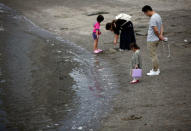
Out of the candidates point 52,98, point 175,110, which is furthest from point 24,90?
point 175,110

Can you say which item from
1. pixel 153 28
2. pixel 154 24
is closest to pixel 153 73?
pixel 153 28

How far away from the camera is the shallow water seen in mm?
8164

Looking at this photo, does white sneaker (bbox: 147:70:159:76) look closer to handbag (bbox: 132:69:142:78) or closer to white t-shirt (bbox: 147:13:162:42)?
handbag (bbox: 132:69:142:78)

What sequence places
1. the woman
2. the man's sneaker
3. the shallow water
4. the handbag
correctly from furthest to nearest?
1. the woman
2. the man's sneaker
3. the handbag
4. the shallow water

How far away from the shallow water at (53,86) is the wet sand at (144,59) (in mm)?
420

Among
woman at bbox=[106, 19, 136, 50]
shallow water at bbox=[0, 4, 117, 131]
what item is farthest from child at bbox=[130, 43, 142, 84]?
woman at bbox=[106, 19, 136, 50]

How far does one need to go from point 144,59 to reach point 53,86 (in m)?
3.68

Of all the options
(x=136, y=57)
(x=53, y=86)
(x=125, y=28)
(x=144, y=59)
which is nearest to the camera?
(x=136, y=57)

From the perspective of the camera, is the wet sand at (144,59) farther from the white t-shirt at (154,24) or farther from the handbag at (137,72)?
the white t-shirt at (154,24)

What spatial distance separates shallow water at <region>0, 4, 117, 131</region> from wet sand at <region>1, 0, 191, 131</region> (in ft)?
1.38

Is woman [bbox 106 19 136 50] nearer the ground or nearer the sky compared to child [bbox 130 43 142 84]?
nearer the sky

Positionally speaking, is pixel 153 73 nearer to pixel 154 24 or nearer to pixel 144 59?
pixel 154 24

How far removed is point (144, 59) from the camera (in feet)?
41.9

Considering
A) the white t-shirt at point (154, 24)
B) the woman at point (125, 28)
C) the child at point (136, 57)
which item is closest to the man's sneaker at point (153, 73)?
the child at point (136, 57)
